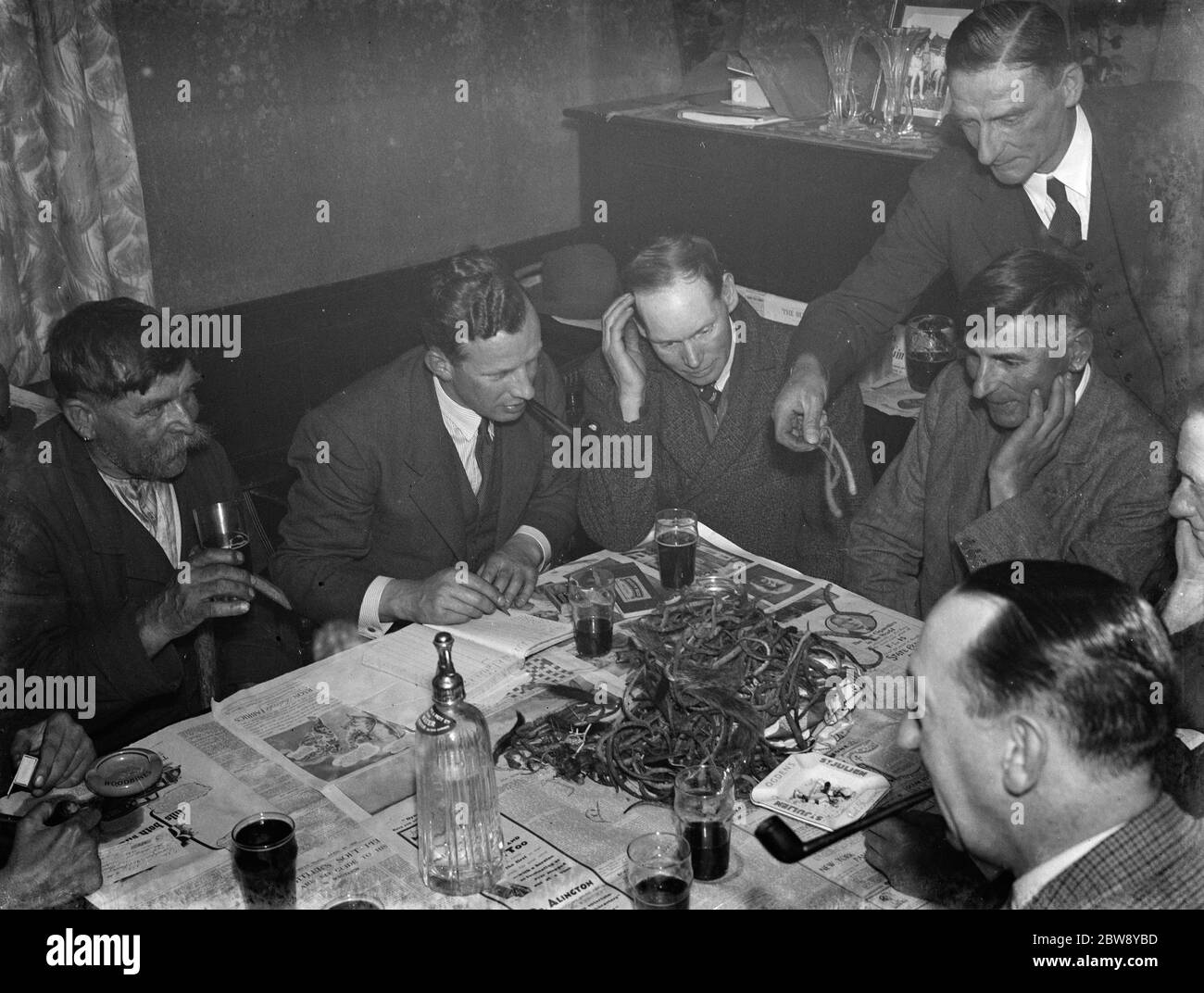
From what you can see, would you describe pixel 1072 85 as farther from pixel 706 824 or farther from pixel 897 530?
pixel 706 824

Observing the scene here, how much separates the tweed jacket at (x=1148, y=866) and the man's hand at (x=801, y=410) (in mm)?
1509

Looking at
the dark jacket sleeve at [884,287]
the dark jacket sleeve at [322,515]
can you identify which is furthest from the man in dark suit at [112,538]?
the dark jacket sleeve at [884,287]

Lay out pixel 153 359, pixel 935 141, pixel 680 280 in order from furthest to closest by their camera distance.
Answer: pixel 935 141, pixel 680 280, pixel 153 359

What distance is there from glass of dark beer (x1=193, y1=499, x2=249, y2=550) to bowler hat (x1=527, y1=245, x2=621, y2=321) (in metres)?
1.81

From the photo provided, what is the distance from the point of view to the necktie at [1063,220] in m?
2.69

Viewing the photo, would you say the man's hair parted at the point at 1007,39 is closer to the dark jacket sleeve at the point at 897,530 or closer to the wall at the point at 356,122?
the dark jacket sleeve at the point at 897,530

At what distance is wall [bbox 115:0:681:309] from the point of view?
3273 millimetres

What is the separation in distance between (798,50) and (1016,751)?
2846 mm

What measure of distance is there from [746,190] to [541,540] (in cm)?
151

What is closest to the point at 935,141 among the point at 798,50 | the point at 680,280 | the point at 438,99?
the point at 798,50

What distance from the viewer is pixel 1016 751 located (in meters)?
1.28

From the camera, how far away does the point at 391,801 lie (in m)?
1.75
